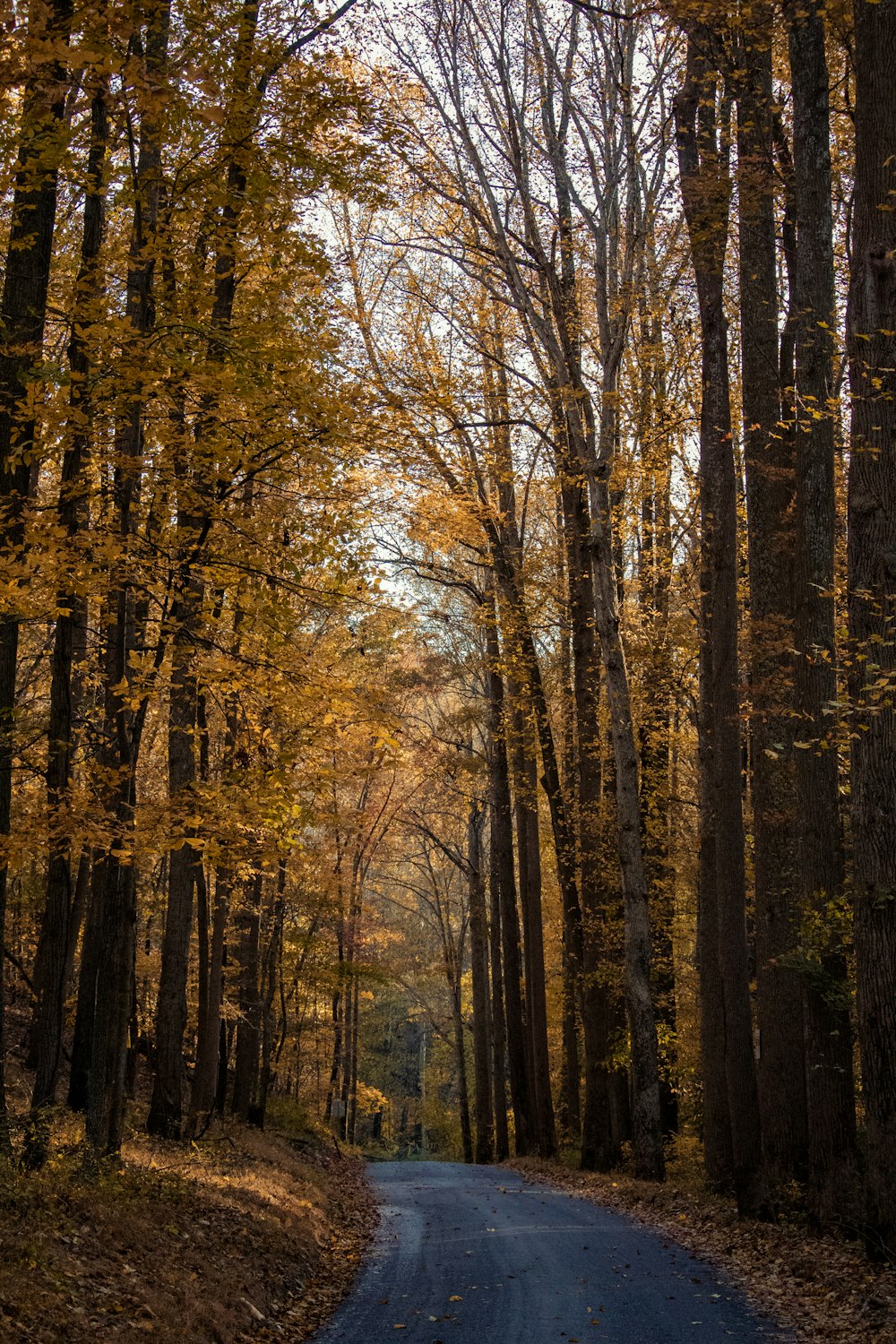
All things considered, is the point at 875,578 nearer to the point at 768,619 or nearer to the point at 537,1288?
the point at 768,619

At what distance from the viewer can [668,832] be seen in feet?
62.7

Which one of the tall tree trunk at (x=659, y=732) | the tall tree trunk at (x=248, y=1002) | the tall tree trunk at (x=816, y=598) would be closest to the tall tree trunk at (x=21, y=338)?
the tall tree trunk at (x=816, y=598)

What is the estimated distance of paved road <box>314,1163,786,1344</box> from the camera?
678cm

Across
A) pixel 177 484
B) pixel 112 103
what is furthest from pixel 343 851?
pixel 112 103

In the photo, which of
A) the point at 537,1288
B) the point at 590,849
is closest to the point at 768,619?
the point at 537,1288

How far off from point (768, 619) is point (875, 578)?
3998 millimetres

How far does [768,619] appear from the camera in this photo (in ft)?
38.0

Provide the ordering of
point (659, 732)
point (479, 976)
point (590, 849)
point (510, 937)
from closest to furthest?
1. point (590, 849)
2. point (659, 732)
3. point (510, 937)
4. point (479, 976)

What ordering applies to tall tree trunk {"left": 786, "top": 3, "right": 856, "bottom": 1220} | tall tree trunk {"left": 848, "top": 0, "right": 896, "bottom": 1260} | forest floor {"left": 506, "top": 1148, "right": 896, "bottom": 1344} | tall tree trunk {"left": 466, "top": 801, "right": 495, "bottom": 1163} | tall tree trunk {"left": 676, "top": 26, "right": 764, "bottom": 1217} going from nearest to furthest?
forest floor {"left": 506, "top": 1148, "right": 896, "bottom": 1344}
tall tree trunk {"left": 848, "top": 0, "right": 896, "bottom": 1260}
tall tree trunk {"left": 786, "top": 3, "right": 856, "bottom": 1220}
tall tree trunk {"left": 676, "top": 26, "right": 764, "bottom": 1217}
tall tree trunk {"left": 466, "top": 801, "right": 495, "bottom": 1163}

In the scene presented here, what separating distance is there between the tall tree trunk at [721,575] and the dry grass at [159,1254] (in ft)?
14.7

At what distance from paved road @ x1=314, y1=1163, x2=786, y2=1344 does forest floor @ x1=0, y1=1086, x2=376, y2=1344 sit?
1.74ft

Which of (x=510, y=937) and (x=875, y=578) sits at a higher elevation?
(x=875, y=578)

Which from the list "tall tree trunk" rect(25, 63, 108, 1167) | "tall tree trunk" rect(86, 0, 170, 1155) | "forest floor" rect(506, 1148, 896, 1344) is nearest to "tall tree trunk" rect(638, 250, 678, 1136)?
"forest floor" rect(506, 1148, 896, 1344)

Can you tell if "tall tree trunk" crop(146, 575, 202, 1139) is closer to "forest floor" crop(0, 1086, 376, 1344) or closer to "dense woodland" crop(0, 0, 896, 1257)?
"dense woodland" crop(0, 0, 896, 1257)
